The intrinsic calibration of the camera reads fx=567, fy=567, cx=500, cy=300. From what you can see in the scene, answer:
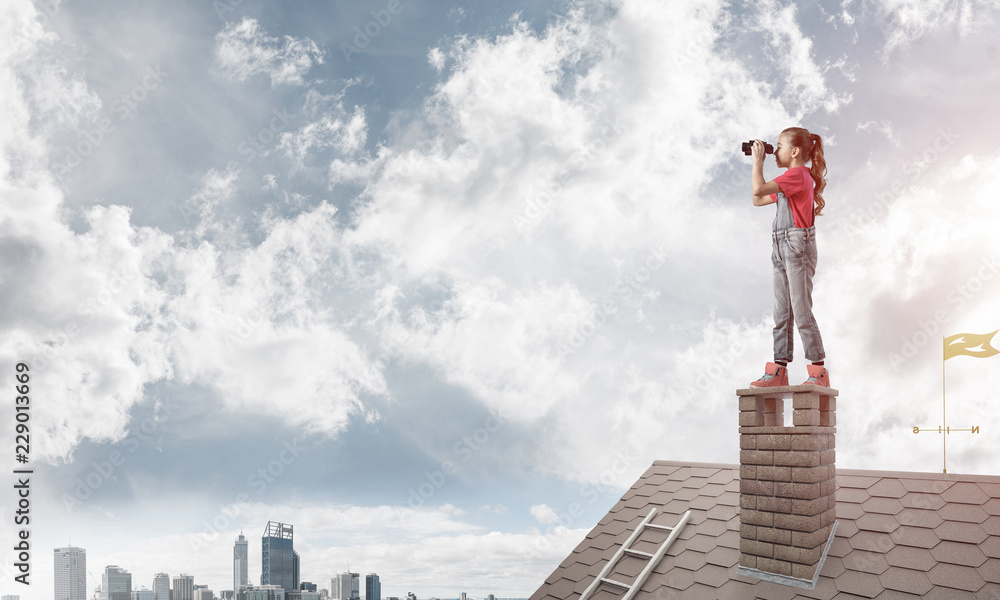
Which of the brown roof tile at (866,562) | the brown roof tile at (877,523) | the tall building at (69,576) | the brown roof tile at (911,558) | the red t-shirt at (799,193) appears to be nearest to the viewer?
the brown roof tile at (911,558)

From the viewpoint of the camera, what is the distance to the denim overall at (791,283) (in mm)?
7371

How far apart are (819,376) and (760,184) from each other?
2640mm

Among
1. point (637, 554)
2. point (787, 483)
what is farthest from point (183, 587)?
point (787, 483)

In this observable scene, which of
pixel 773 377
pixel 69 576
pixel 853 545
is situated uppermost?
pixel 773 377

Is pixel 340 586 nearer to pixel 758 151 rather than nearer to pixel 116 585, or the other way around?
pixel 116 585

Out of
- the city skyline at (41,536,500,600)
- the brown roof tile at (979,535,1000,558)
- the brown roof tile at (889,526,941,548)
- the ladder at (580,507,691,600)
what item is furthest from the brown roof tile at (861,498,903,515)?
the city skyline at (41,536,500,600)

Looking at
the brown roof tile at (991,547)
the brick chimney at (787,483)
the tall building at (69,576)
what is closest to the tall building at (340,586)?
the tall building at (69,576)

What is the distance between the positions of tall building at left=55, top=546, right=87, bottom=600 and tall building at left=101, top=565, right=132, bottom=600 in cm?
543

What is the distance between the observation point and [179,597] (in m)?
32.3

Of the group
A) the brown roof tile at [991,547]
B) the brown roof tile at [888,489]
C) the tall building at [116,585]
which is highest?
the brown roof tile at [888,489]

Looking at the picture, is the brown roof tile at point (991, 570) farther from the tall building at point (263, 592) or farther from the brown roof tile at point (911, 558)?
the tall building at point (263, 592)

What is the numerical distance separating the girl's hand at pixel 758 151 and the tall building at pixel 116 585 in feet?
93.5

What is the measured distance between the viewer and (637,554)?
830 cm

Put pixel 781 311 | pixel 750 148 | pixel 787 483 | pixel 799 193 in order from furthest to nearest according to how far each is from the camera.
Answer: pixel 750 148 < pixel 781 311 < pixel 799 193 < pixel 787 483
